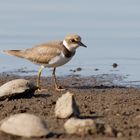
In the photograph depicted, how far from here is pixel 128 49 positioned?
17.3 metres

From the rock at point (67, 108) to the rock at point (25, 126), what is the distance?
0.95 meters

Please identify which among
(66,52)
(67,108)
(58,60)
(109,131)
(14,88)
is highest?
(66,52)

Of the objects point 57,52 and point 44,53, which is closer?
point 57,52

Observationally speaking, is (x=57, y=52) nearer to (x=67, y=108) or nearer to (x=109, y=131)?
(x=67, y=108)

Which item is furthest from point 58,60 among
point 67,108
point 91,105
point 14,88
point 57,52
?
point 67,108

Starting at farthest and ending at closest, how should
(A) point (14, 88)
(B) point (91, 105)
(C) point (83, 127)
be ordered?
(A) point (14, 88)
(B) point (91, 105)
(C) point (83, 127)

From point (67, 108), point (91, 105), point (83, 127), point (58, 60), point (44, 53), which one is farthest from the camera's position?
point (44, 53)

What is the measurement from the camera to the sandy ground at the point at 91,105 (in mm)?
9047

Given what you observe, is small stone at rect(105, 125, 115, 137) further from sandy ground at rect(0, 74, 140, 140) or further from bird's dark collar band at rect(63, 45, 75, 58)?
bird's dark collar band at rect(63, 45, 75, 58)

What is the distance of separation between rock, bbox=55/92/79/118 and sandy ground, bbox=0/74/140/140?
9 cm

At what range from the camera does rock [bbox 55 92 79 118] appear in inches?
382

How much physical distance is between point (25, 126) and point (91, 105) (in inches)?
105

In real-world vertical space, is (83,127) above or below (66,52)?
below

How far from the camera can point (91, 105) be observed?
1122 centimetres
